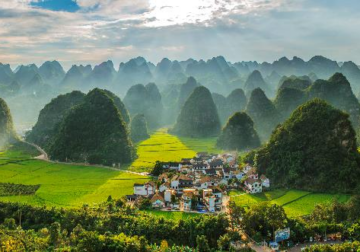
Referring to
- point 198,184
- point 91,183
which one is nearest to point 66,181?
point 91,183

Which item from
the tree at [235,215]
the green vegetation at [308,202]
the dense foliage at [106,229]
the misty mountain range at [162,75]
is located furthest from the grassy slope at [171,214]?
the misty mountain range at [162,75]

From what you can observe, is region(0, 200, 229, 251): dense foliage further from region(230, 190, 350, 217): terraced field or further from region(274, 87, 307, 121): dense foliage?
region(274, 87, 307, 121): dense foliage

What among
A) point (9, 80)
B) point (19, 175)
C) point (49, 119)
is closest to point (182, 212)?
point (19, 175)

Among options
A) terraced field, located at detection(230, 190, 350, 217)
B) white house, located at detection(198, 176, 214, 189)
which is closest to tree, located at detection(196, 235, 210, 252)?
terraced field, located at detection(230, 190, 350, 217)

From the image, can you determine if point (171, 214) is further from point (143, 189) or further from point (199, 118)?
point (199, 118)

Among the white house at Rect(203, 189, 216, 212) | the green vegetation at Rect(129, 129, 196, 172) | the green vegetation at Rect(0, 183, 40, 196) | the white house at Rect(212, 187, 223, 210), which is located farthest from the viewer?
the green vegetation at Rect(129, 129, 196, 172)

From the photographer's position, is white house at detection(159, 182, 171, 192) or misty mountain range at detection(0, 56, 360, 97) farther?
misty mountain range at detection(0, 56, 360, 97)
